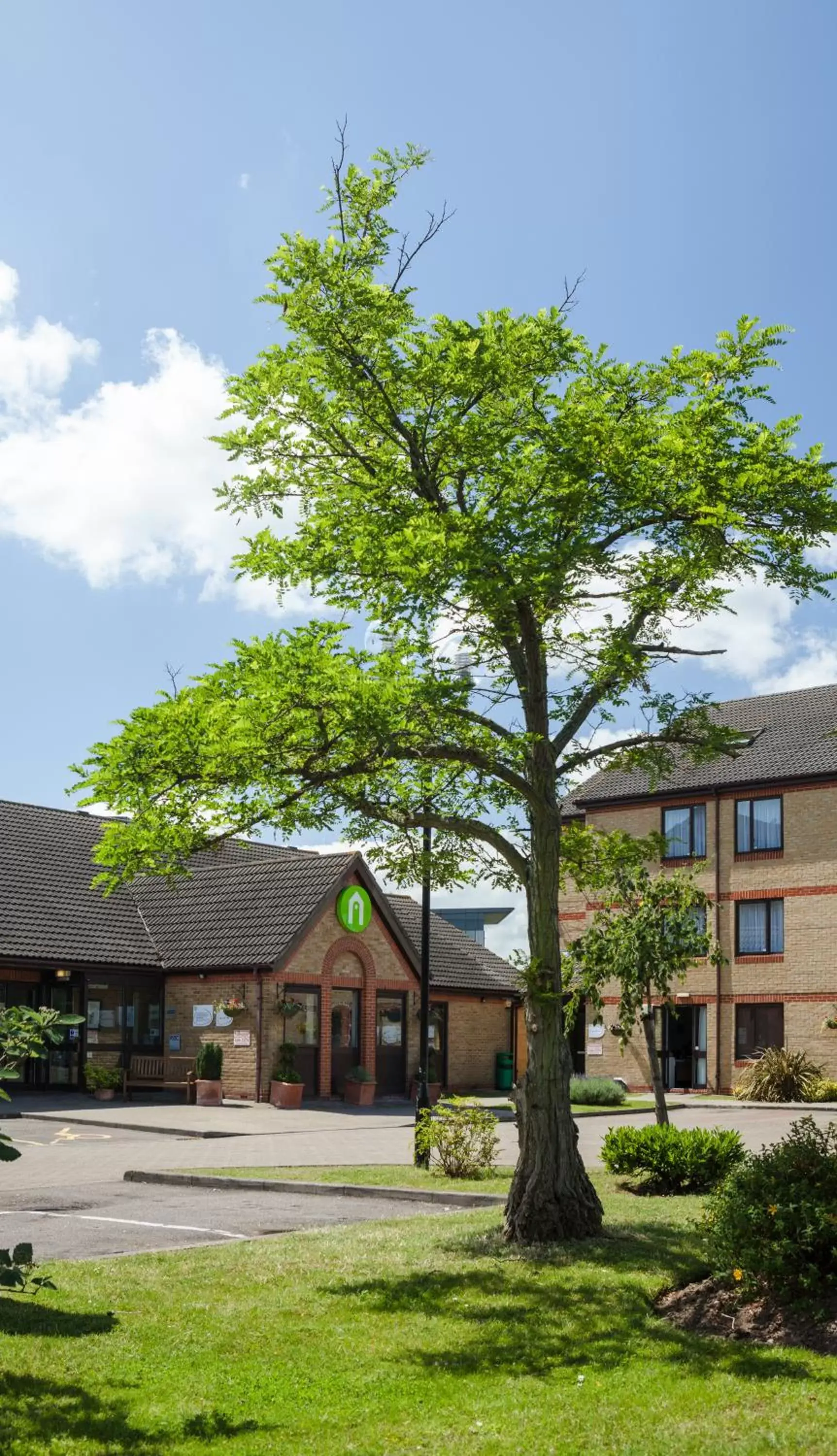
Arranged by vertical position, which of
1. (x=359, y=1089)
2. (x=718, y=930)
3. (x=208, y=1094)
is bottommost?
(x=359, y=1089)

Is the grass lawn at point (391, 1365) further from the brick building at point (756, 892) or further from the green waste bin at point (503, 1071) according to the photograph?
the green waste bin at point (503, 1071)

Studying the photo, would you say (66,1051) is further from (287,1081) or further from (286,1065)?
(287,1081)

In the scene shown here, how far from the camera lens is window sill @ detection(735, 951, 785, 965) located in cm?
4066

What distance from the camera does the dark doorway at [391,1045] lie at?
1469 inches

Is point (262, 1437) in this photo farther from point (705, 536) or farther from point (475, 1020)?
point (475, 1020)

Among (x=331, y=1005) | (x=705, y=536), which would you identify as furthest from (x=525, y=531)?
(x=331, y=1005)

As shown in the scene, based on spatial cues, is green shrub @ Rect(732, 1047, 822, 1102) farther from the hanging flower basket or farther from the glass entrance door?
the glass entrance door

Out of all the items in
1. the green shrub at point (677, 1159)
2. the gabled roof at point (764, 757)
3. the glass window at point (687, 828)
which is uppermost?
the gabled roof at point (764, 757)

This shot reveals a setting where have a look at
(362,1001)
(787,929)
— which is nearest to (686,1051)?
(787,929)

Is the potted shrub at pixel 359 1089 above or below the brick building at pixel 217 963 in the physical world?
below

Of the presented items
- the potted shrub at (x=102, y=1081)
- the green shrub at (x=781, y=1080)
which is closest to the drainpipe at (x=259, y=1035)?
the potted shrub at (x=102, y=1081)

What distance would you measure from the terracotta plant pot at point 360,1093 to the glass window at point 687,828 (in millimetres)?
12836

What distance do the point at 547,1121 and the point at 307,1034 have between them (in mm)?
23250

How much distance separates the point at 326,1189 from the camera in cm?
1728
